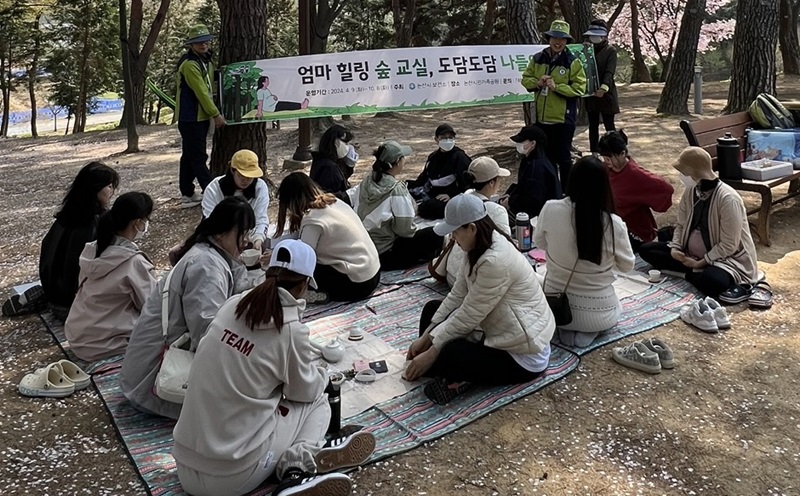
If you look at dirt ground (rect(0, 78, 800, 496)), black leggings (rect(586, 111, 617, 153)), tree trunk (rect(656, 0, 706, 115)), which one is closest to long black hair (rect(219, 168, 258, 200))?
dirt ground (rect(0, 78, 800, 496))

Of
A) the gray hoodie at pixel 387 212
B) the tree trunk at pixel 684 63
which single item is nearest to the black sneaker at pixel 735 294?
the gray hoodie at pixel 387 212

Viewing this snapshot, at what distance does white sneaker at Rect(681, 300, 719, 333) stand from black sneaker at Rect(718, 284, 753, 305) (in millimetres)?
285

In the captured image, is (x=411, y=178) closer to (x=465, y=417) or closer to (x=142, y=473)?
(x=465, y=417)

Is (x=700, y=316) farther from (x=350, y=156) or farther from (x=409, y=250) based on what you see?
(x=350, y=156)

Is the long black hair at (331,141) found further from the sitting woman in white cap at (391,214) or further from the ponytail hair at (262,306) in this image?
the ponytail hair at (262,306)

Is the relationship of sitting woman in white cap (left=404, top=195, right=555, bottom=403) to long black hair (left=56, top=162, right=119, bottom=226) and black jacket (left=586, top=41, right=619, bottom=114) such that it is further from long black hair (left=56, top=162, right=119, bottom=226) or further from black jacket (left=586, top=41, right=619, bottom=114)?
black jacket (left=586, top=41, right=619, bottom=114)

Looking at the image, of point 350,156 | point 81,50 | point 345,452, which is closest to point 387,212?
point 350,156

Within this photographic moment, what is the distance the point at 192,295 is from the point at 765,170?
4.73 m

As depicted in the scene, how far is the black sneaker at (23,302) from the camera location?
16.2ft

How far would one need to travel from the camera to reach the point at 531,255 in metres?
5.64

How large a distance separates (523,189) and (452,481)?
11.1 ft

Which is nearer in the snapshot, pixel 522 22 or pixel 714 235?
pixel 714 235

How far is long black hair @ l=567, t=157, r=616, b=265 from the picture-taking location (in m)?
3.86

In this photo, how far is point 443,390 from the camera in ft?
11.8
